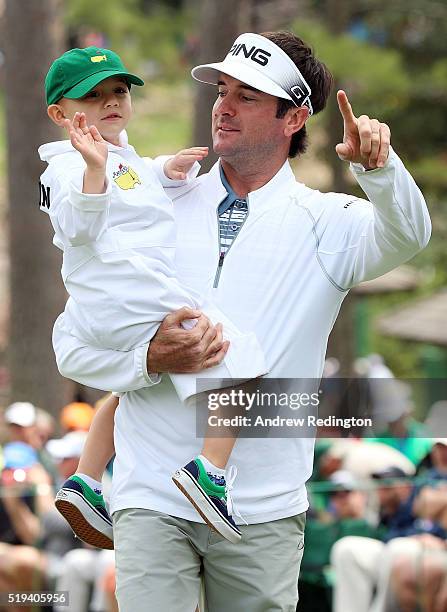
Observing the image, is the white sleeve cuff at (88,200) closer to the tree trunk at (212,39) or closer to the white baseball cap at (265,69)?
the white baseball cap at (265,69)

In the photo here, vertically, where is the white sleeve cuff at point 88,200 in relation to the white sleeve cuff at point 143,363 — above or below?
above

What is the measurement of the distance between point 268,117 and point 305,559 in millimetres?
3046

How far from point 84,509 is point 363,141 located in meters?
1.26

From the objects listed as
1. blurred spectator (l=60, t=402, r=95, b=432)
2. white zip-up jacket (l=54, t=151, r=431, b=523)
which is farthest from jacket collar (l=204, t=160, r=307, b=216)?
blurred spectator (l=60, t=402, r=95, b=432)

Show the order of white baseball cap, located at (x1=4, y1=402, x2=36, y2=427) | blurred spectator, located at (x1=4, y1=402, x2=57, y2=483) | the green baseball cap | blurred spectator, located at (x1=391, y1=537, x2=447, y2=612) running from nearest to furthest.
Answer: the green baseball cap, blurred spectator, located at (x1=391, y1=537, x2=447, y2=612), blurred spectator, located at (x1=4, y1=402, x2=57, y2=483), white baseball cap, located at (x1=4, y1=402, x2=36, y2=427)

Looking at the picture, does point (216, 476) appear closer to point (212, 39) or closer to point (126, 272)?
point (126, 272)

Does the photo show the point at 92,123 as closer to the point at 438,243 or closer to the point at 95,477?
the point at 95,477

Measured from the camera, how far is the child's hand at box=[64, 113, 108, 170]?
310 centimetres

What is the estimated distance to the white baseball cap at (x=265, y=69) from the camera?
338cm

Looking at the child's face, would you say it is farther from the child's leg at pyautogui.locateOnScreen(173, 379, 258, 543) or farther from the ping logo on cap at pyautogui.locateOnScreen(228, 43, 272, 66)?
the child's leg at pyautogui.locateOnScreen(173, 379, 258, 543)

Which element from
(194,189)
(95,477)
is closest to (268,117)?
(194,189)

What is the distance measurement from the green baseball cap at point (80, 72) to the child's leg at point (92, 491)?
849 mm

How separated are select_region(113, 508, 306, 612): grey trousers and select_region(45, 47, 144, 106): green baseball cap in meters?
1.10

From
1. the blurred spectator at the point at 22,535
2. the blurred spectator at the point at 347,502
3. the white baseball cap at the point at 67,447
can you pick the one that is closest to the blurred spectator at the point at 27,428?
the white baseball cap at the point at 67,447
